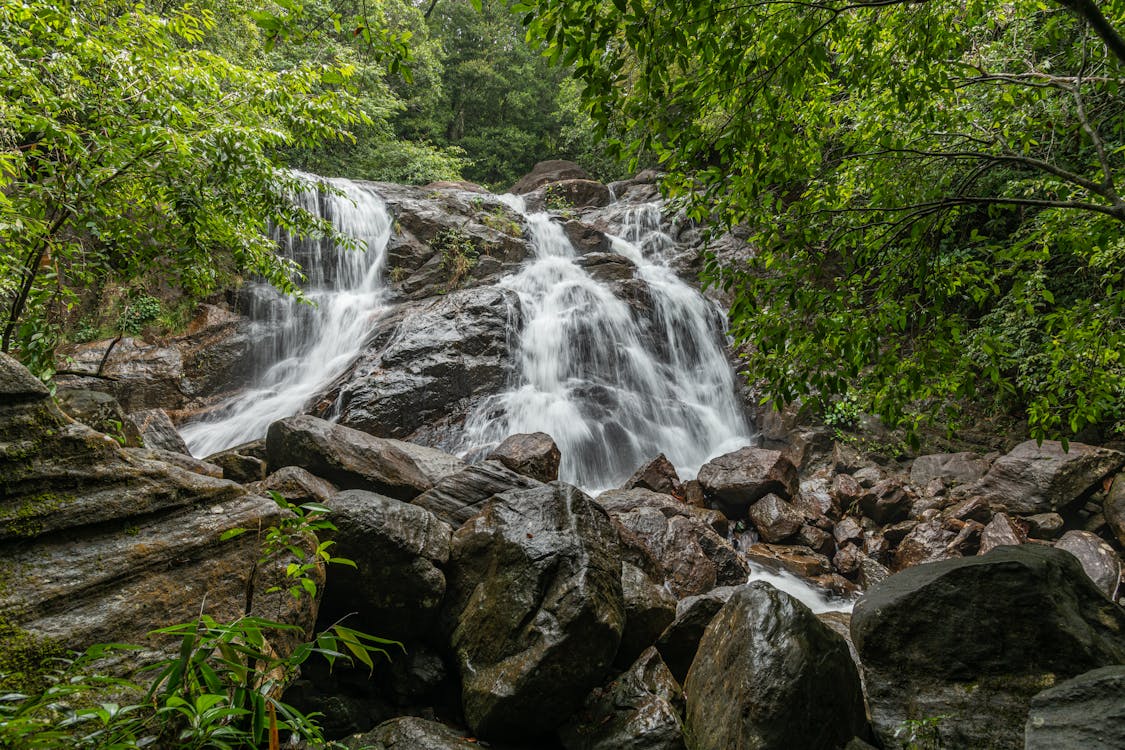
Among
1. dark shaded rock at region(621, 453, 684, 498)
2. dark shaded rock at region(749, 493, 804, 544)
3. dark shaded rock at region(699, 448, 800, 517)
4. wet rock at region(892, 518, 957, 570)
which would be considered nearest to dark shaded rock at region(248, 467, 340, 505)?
dark shaded rock at region(621, 453, 684, 498)

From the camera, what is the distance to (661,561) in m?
6.36

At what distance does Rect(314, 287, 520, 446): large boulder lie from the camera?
9719mm

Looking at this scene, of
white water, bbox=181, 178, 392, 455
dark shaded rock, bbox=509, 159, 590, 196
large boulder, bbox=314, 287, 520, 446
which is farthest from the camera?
dark shaded rock, bbox=509, 159, 590, 196

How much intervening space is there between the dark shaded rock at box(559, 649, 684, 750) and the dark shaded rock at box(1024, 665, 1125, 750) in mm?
2010

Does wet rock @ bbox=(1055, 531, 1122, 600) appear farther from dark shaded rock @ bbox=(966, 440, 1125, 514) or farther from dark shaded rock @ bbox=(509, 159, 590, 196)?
dark shaded rock @ bbox=(509, 159, 590, 196)

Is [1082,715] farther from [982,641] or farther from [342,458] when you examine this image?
[342,458]

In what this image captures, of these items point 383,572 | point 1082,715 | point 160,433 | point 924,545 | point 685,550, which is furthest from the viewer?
point 924,545

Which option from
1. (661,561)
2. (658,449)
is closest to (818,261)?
(661,561)

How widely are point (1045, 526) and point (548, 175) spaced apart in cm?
2207

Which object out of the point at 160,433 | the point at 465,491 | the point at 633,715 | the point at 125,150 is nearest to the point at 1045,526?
the point at 633,715

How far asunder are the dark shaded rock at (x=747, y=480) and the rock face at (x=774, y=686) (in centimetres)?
574

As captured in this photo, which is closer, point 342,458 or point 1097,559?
point 342,458

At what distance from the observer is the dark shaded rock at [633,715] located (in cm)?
331

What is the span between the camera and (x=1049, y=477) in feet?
26.9
